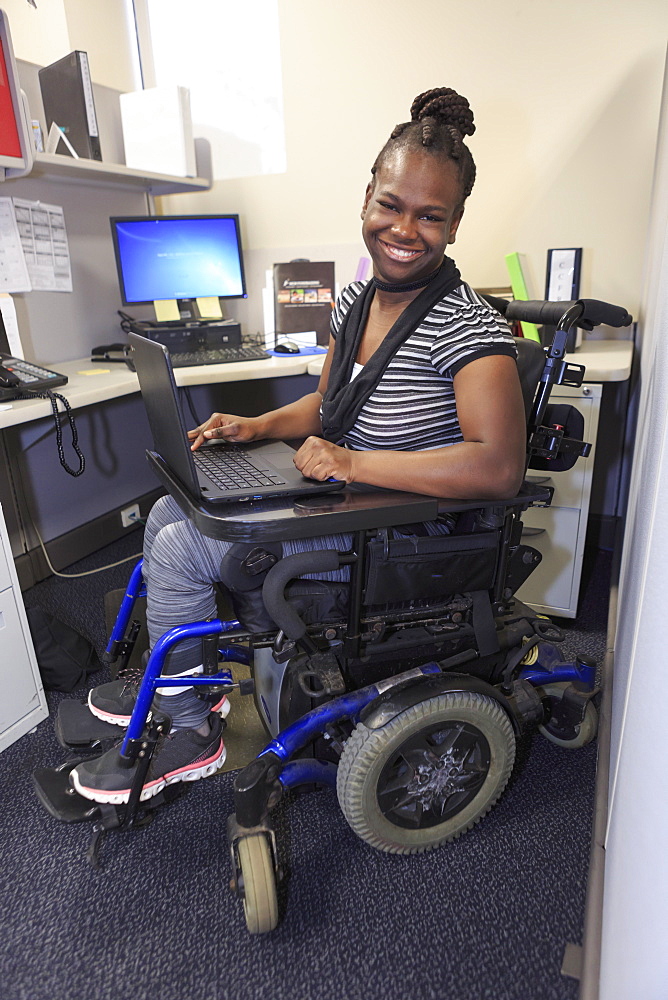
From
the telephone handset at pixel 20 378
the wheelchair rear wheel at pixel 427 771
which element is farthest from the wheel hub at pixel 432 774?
the telephone handset at pixel 20 378

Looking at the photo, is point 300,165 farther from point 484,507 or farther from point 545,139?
point 484,507

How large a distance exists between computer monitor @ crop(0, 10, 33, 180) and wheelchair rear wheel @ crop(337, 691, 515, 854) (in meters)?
1.56

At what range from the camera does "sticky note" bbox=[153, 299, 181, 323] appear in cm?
224

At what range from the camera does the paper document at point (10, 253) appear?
1880 mm

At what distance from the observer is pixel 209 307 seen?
2.32 m

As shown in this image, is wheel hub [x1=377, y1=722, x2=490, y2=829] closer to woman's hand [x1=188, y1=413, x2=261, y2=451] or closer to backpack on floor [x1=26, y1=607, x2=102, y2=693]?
woman's hand [x1=188, y1=413, x2=261, y2=451]

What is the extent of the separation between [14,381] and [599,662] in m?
1.61

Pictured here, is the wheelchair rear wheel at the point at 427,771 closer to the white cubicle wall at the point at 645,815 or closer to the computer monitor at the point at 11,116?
the white cubicle wall at the point at 645,815

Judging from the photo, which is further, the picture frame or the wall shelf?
the picture frame

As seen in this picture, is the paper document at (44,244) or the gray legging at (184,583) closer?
the gray legging at (184,583)

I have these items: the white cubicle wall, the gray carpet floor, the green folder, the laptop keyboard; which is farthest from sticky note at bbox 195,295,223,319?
the white cubicle wall

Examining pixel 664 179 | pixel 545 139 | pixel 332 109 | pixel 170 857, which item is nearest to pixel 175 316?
pixel 332 109

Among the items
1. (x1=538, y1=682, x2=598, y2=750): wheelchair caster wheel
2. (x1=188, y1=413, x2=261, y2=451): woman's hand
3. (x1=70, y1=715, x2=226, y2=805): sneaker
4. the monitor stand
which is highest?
the monitor stand

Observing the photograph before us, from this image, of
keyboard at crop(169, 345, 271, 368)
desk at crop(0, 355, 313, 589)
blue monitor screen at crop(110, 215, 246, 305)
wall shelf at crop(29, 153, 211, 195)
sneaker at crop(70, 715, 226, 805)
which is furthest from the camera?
blue monitor screen at crop(110, 215, 246, 305)
